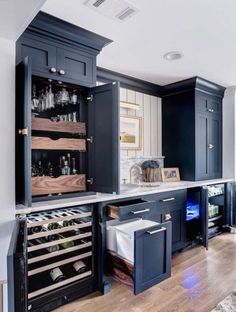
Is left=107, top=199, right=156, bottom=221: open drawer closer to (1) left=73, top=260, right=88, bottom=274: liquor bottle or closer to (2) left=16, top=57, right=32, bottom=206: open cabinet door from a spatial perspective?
(1) left=73, top=260, right=88, bottom=274: liquor bottle

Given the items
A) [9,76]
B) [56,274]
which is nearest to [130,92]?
[9,76]

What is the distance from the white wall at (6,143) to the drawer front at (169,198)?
1.48 meters

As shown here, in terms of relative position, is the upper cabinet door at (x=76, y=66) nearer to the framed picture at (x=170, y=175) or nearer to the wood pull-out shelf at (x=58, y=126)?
the wood pull-out shelf at (x=58, y=126)

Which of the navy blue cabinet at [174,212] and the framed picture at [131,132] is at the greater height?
the framed picture at [131,132]

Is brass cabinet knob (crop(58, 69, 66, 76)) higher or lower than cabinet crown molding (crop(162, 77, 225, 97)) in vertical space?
lower

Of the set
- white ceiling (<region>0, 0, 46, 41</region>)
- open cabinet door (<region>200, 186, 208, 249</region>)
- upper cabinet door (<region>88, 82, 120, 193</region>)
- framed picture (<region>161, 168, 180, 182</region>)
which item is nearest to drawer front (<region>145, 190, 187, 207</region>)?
open cabinet door (<region>200, 186, 208, 249</region>)

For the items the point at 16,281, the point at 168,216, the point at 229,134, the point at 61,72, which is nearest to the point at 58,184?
the point at 61,72

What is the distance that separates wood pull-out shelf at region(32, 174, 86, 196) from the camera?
204 centimetres

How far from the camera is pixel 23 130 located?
174cm

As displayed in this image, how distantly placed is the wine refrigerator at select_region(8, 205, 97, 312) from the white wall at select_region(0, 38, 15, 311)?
114 mm

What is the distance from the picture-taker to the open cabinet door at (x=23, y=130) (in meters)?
1.72

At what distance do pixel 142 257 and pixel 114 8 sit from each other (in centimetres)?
197

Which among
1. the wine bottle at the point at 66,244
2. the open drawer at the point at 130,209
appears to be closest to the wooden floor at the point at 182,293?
the wine bottle at the point at 66,244

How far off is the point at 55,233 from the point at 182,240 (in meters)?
1.82
